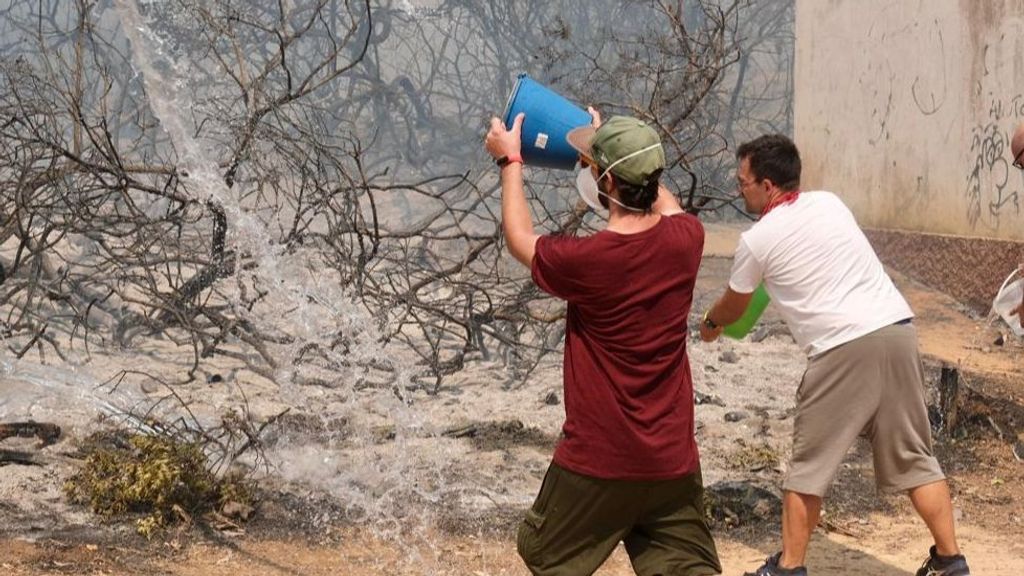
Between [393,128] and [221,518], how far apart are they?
449 inches

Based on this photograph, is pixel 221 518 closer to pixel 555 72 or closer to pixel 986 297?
pixel 986 297

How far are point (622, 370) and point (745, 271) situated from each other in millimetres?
1020

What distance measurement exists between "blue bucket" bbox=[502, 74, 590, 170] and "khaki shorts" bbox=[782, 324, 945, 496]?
39.1 inches

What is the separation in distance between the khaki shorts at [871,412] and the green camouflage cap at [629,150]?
3.85ft

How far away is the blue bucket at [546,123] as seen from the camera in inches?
127

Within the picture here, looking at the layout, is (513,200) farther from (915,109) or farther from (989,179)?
(915,109)

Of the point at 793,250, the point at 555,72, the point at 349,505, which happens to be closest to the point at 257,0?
the point at 555,72

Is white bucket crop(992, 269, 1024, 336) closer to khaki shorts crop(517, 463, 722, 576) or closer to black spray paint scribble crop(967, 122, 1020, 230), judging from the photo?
khaki shorts crop(517, 463, 722, 576)

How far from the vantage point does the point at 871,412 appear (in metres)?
3.63

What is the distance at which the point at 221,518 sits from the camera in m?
4.32

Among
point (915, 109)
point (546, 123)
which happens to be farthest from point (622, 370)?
point (915, 109)

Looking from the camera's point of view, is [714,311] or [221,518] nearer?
[714,311]

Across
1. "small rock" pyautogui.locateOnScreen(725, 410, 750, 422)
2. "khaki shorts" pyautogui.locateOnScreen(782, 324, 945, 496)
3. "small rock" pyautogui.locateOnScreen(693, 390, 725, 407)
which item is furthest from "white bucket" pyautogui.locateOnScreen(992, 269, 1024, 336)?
"small rock" pyautogui.locateOnScreen(693, 390, 725, 407)

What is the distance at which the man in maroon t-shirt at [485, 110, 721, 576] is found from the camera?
8.82 feet
